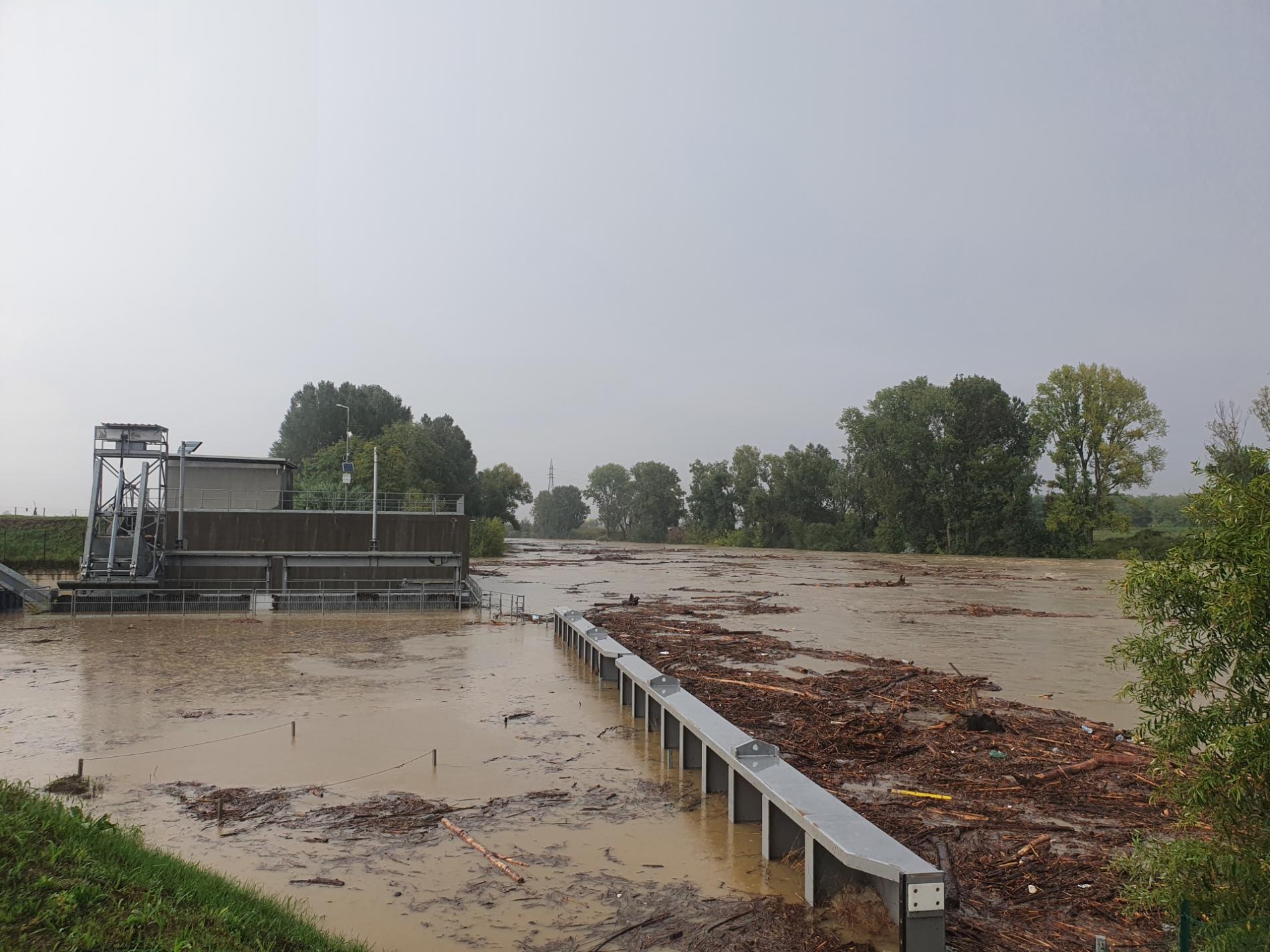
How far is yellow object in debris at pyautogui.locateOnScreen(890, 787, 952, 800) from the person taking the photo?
10.1 meters

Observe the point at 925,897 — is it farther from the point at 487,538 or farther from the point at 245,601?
the point at 487,538

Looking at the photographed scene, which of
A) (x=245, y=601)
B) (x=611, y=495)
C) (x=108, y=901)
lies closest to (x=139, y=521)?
(x=245, y=601)

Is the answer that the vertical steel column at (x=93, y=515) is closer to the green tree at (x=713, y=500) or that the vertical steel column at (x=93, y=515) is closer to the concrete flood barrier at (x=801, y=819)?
the concrete flood barrier at (x=801, y=819)

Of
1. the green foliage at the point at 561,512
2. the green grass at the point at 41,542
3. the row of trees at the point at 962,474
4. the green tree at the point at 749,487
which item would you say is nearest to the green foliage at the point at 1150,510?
the row of trees at the point at 962,474

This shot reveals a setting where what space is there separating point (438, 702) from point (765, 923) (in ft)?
33.8

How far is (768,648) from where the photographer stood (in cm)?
2270

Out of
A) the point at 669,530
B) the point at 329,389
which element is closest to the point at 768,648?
the point at 329,389

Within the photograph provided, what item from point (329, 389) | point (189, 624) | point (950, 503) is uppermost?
point (329, 389)

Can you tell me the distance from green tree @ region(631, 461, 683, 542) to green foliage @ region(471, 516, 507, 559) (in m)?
57.1

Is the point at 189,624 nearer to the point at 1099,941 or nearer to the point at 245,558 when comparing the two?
the point at 245,558

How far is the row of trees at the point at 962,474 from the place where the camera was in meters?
73.1

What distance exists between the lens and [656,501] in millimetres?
135375

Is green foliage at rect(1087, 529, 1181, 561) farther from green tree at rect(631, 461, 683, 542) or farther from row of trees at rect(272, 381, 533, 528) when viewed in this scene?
green tree at rect(631, 461, 683, 542)

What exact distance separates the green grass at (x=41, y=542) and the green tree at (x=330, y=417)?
150ft
